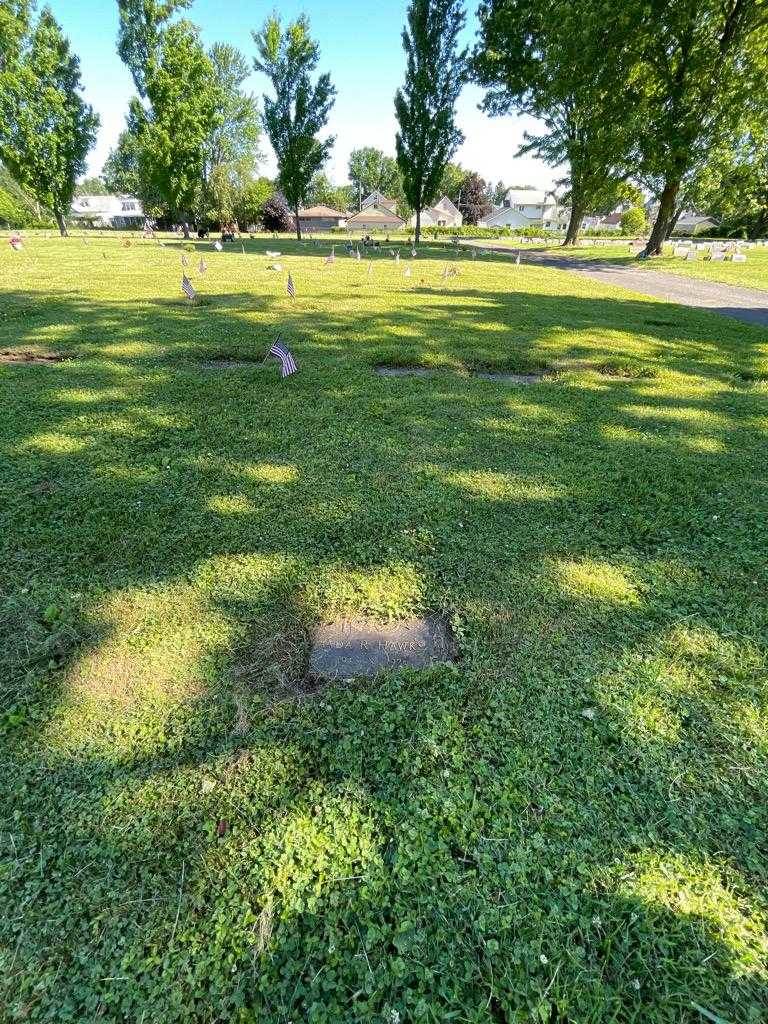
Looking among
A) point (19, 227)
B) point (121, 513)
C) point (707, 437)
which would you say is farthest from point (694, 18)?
point (19, 227)

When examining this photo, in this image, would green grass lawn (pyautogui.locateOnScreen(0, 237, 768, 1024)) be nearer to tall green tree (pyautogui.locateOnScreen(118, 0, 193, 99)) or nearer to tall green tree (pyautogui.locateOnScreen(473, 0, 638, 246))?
tall green tree (pyautogui.locateOnScreen(473, 0, 638, 246))

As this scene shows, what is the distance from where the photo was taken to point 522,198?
94250 millimetres

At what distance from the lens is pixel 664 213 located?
22.4 m

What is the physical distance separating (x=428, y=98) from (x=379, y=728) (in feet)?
115

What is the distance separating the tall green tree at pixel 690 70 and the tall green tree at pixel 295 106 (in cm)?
1848

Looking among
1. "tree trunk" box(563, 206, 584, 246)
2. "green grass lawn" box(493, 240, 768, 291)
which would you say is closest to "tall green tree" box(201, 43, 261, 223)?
"tree trunk" box(563, 206, 584, 246)

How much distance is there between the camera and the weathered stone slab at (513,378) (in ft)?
16.7

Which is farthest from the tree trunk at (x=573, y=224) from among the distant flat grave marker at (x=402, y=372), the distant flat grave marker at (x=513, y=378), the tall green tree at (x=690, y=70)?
the distant flat grave marker at (x=402, y=372)

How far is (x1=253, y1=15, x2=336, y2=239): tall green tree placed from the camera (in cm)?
2761

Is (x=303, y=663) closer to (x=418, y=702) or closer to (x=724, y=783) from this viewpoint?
(x=418, y=702)

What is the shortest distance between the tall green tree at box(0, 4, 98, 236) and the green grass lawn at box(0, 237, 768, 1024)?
36.5 metres

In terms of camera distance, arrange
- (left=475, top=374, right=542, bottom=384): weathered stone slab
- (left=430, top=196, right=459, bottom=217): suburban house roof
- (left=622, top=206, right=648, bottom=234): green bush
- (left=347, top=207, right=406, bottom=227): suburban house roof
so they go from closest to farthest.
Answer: (left=475, top=374, right=542, bottom=384): weathered stone slab → (left=622, top=206, right=648, bottom=234): green bush → (left=347, top=207, right=406, bottom=227): suburban house roof → (left=430, top=196, right=459, bottom=217): suburban house roof

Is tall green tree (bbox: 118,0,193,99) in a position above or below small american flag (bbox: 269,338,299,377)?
above

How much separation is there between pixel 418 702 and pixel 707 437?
11.6ft
